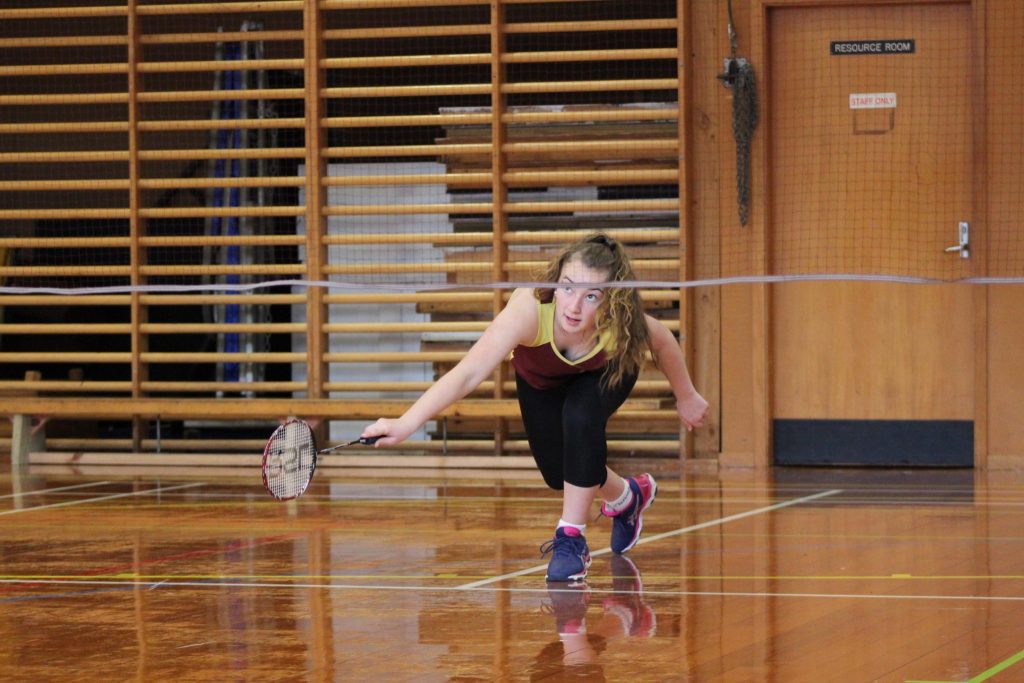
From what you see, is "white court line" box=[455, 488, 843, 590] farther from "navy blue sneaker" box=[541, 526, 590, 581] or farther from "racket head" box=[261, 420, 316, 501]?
"racket head" box=[261, 420, 316, 501]

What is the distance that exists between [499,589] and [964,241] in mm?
4781

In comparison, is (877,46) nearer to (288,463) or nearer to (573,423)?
(573,423)

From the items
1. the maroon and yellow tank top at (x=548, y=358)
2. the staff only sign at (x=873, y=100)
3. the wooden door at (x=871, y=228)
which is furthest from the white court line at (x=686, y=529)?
the staff only sign at (x=873, y=100)

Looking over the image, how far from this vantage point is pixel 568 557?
174 inches

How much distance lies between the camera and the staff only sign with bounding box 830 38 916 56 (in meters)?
8.30

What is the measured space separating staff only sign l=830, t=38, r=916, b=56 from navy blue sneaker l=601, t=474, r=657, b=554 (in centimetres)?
421

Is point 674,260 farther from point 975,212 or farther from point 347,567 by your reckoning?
point 347,567

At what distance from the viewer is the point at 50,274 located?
9289mm

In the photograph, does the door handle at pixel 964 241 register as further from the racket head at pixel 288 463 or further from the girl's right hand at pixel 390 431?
the girl's right hand at pixel 390 431

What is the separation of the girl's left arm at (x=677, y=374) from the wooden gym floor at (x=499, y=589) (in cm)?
50

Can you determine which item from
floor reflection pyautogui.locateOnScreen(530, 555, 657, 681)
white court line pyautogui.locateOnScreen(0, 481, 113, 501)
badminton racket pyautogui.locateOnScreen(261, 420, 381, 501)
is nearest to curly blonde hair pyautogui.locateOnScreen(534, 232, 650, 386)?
floor reflection pyautogui.locateOnScreen(530, 555, 657, 681)

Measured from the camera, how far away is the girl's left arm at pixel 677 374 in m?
4.51

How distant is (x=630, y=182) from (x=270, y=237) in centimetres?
223

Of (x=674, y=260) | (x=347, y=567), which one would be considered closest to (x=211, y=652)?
(x=347, y=567)
